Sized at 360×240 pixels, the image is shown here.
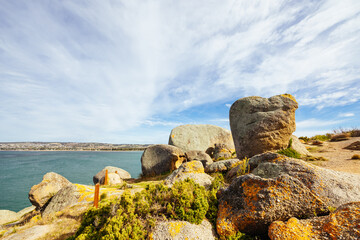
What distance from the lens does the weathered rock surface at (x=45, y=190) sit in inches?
434

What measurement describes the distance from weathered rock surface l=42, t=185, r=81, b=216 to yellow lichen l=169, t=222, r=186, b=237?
7503 mm

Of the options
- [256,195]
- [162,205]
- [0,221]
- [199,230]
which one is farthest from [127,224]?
[0,221]

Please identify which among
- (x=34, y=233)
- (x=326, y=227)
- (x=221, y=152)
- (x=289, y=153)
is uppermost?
(x=289, y=153)

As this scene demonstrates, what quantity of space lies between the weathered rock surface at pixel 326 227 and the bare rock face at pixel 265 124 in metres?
8.78

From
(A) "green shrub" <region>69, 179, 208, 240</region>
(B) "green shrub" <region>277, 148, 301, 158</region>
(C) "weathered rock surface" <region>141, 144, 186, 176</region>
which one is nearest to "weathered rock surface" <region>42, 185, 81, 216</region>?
(A) "green shrub" <region>69, 179, 208, 240</region>

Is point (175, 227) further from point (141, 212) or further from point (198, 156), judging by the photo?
point (198, 156)

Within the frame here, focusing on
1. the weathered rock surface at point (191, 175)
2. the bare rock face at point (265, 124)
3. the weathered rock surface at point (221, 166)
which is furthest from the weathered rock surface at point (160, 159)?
the weathered rock surface at point (191, 175)

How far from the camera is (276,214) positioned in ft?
13.2

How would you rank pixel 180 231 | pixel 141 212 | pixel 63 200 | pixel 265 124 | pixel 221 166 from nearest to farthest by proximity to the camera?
pixel 180 231 < pixel 141 212 < pixel 63 200 < pixel 221 166 < pixel 265 124

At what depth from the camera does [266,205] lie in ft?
13.5

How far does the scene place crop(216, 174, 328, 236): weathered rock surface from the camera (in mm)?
4074

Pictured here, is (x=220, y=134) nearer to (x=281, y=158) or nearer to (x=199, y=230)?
(x=281, y=158)

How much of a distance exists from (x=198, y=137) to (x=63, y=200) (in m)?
19.0

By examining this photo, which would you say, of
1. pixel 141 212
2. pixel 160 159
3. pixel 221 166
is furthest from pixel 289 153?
pixel 160 159
